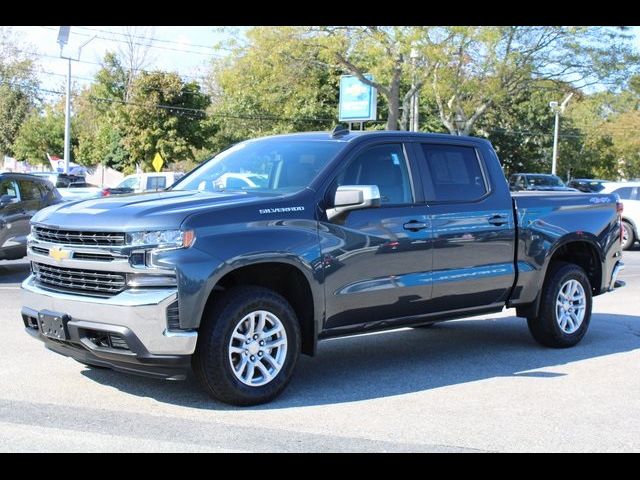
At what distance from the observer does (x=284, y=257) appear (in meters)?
5.76

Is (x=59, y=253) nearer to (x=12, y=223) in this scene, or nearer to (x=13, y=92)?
(x=12, y=223)

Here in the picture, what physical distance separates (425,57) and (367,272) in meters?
24.9

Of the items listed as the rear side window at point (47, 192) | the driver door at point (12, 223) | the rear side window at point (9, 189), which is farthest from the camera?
the rear side window at point (47, 192)

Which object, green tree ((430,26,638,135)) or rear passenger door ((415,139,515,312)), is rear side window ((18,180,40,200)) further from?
green tree ((430,26,638,135))

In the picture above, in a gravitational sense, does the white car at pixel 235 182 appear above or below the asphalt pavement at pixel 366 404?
above

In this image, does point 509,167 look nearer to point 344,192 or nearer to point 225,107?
point 225,107

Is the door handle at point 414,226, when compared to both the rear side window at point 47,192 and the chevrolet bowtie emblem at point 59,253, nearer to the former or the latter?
the chevrolet bowtie emblem at point 59,253

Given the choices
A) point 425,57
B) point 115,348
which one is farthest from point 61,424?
point 425,57

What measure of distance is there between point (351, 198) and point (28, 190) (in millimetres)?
9275

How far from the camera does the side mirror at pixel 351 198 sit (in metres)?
6.01

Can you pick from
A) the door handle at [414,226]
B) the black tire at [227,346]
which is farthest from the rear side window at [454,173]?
the black tire at [227,346]

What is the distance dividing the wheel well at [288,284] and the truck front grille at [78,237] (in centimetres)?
83

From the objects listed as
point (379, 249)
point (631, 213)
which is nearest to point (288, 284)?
point (379, 249)

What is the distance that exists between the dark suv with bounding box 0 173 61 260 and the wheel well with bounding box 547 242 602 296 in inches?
342
